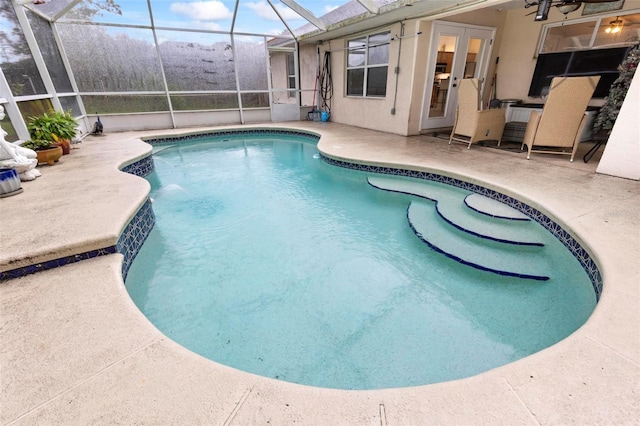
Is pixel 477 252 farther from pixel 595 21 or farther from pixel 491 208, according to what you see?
pixel 595 21

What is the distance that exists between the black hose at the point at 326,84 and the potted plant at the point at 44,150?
6646mm

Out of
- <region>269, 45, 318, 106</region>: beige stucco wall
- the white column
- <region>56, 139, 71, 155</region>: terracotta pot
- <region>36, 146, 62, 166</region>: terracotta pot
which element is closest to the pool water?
the white column

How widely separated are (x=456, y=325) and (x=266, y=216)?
2.33 m

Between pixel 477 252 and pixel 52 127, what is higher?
pixel 52 127

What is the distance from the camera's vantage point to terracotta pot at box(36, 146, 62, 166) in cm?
371

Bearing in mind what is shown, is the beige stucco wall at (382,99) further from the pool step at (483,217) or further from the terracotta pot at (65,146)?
the terracotta pot at (65,146)

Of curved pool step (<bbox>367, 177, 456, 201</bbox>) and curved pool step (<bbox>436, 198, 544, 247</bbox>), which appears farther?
curved pool step (<bbox>367, 177, 456, 201</bbox>)

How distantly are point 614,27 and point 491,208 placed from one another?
4462 mm

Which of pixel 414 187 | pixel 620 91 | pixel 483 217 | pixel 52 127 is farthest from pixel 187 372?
pixel 620 91

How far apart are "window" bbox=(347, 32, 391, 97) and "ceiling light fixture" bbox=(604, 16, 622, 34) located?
3.65m

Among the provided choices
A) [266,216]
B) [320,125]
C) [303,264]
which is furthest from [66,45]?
[303,264]

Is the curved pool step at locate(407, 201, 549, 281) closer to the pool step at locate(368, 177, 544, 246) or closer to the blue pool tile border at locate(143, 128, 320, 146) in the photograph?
the pool step at locate(368, 177, 544, 246)

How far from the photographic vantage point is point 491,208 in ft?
9.64

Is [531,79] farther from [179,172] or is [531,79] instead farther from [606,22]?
[179,172]
